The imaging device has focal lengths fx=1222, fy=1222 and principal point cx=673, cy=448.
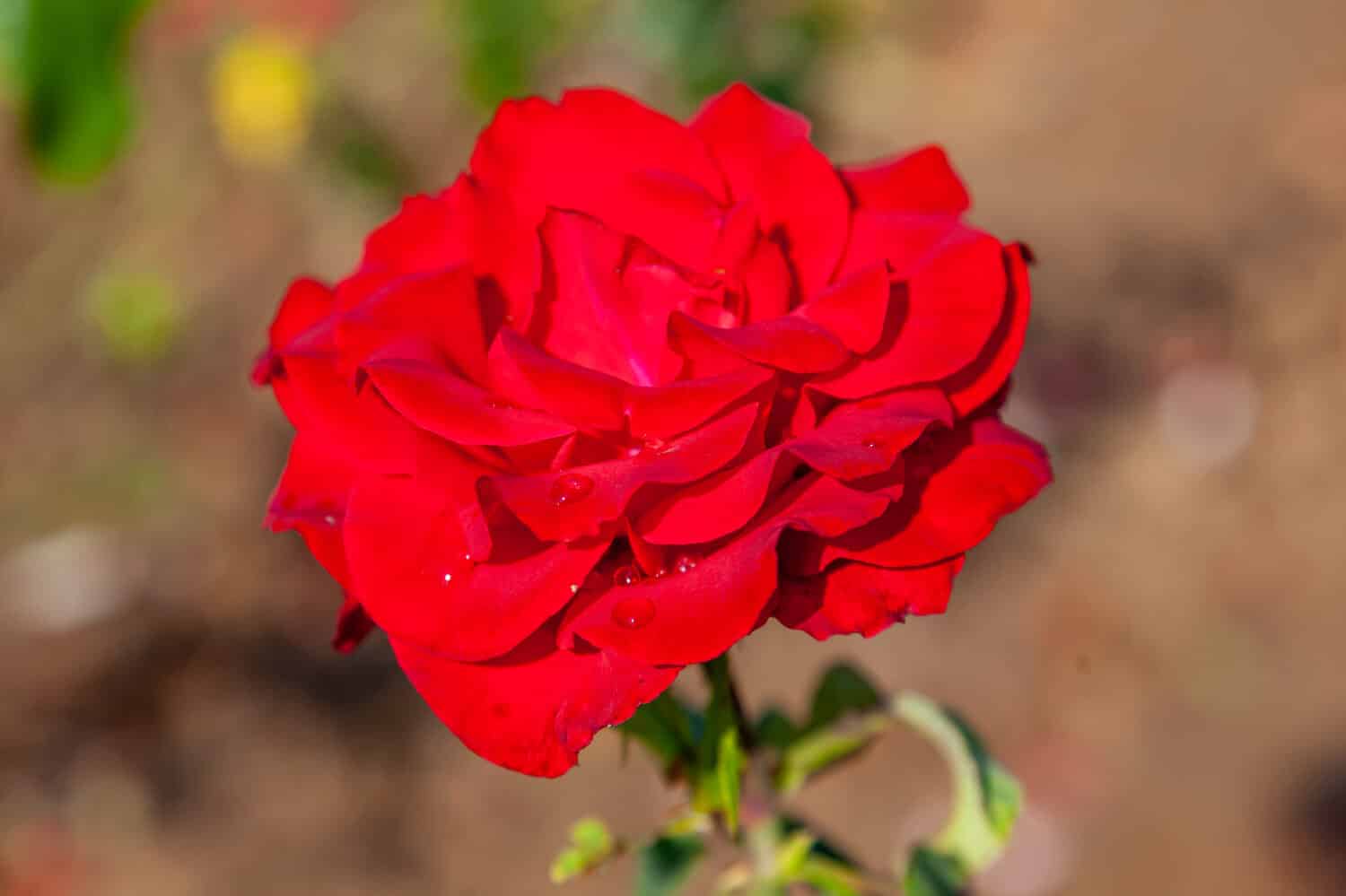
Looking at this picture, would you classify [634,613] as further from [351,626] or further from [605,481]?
[351,626]

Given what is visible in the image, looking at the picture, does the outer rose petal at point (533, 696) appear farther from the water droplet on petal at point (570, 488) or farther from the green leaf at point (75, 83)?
the green leaf at point (75, 83)

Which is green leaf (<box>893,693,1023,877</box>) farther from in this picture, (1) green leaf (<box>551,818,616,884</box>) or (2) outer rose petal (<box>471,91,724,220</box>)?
(2) outer rose petal (<box>471,91,724,220</box>)

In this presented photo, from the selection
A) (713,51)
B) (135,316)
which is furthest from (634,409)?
(135,316)

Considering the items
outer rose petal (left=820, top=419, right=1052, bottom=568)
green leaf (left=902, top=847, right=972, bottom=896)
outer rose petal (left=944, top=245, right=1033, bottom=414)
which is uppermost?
outer rose petal (left=944, top=245, right=1033, bottom=414)

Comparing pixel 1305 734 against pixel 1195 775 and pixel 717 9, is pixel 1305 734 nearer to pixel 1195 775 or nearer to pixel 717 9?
pixel 1195 775

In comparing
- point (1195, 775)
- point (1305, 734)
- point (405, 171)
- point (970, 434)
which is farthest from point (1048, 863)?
point (405, 171)

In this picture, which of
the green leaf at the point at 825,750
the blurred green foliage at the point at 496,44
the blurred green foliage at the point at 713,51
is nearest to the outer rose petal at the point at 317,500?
the green leaf at the point at 825,750

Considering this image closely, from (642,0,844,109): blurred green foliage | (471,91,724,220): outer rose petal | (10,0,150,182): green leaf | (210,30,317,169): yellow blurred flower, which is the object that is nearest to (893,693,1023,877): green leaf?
(471,91,724,220): outer rose petal
